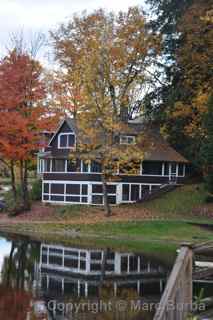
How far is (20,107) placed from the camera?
49750 millimetres

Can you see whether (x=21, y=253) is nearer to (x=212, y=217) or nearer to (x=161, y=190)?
(x=212, y=217)

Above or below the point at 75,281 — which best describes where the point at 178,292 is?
above

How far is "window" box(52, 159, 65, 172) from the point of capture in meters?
55.2

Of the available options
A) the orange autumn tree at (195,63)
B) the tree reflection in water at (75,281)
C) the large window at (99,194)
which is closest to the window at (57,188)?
the large window at (99,194)

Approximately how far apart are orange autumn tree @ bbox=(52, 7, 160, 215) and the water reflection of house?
14.1 metres

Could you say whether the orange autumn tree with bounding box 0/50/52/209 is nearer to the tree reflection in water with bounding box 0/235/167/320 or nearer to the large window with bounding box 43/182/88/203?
the large window with bounding box 43/182/88/203

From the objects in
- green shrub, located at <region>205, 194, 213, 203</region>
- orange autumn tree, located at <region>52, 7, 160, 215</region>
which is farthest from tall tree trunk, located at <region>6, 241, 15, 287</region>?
green shrub, located at <region>205, 194, 213, 203</region>

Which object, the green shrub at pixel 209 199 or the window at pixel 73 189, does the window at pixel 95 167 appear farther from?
the green shrub at pixel 209 199

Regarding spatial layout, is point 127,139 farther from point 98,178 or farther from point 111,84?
point 111,84

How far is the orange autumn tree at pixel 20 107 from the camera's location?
48250 millimetres

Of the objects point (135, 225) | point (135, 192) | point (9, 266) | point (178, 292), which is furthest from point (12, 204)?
point (178, 292)

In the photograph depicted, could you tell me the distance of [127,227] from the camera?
4038 centimetres

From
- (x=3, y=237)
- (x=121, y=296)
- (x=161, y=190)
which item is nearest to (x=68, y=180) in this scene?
(x=161, y=190)

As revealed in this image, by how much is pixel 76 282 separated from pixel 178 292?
471 inches
